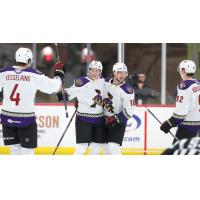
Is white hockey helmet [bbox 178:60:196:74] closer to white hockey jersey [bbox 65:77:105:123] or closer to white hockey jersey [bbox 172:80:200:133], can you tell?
white hockey jersey [bbox 172:80:200:133]

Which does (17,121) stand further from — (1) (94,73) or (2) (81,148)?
(1) (94,73)

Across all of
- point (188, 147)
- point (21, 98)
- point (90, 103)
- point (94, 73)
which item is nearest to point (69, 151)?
point (90, 103)

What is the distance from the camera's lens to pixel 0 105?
259 inches

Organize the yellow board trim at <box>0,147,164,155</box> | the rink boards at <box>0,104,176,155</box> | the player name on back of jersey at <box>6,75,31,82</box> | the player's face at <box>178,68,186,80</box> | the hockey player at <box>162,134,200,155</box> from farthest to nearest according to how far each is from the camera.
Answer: the rink boards at <box>0,104,176,155</box> < the yellow board trim at <box>0,147,164,155</box> < the player's face at <box>178,68,186,80</box> < the hockey player at <box>162,134,200,155</box> < the player name on back of jersey at <box>6,75,31,82</box>

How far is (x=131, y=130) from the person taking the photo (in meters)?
7.50

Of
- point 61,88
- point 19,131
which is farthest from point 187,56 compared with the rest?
point 19,131

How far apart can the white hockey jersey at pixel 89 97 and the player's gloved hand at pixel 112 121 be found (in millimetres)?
64

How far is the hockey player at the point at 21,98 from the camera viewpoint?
6246 millimetres

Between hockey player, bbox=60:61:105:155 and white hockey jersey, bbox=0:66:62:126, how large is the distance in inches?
10.8

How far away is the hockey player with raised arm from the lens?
641 cm

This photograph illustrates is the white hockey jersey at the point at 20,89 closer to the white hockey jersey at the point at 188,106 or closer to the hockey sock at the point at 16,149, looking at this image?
the hockey sock at the point at 16,149

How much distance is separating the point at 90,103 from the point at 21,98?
23.5 inches

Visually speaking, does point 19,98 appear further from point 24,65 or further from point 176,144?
point 176,144

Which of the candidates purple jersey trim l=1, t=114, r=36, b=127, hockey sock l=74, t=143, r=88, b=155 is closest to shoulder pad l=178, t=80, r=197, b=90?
hockey sock l=74, t=143, r=88, b=155
